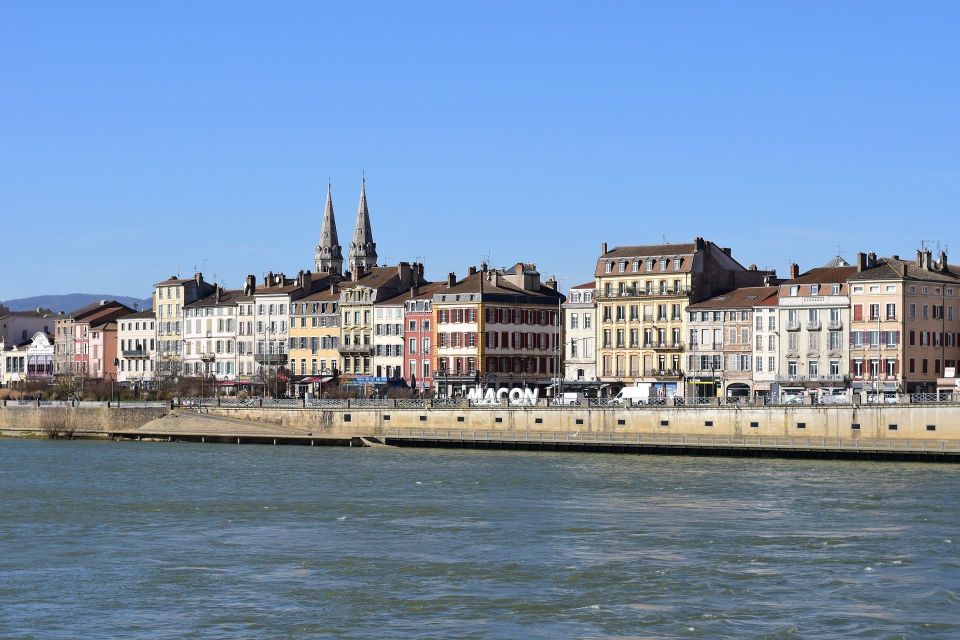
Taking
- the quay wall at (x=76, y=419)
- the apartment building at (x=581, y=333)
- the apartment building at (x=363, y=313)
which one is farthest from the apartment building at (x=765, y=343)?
the quay wall at (x=76, y=419)

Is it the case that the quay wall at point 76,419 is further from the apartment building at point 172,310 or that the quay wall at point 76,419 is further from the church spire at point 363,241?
the church spire at point 363,241

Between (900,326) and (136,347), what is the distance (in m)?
63.7

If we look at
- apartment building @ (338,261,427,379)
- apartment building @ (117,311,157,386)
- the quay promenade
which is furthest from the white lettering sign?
apartment building @ (117,311,157,386)

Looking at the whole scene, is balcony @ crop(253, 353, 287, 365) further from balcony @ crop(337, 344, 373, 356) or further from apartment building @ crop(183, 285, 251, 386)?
balcony @ crop(337, 344, 373, 356)

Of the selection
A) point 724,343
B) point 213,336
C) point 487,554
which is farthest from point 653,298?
point 487,554

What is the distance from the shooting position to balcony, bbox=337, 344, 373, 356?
110 m

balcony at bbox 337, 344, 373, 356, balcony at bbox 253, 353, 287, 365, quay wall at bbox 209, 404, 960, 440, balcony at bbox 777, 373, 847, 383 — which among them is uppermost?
balcony at bbox 337, 344, 373, 356

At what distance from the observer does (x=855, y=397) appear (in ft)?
245

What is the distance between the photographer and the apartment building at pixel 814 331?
89.1 m

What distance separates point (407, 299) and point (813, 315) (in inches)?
1162

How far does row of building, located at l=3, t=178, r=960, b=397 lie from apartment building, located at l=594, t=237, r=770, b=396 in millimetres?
96

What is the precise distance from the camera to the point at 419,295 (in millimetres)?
109750

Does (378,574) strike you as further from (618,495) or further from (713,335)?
(713,335)

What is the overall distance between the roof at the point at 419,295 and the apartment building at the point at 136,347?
24.4 m
